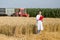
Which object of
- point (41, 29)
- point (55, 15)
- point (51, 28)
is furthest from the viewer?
point (55, 15)

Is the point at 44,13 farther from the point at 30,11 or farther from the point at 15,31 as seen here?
the point at 15,31

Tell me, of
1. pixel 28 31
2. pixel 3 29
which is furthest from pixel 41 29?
pixel 3 29

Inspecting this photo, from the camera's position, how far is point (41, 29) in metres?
11.8

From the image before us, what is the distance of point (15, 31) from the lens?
11.8 m

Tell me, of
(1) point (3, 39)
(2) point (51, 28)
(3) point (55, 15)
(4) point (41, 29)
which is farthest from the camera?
(3) point (55, 15)

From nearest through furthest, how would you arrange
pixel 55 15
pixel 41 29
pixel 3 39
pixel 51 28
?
pixel 3 39 → pixel 41 29 → pixel 51 28 → pixel 55 15

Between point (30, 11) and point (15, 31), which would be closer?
point (15, 31)

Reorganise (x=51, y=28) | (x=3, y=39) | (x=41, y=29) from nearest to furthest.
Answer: (x=3, y=39), (x=41, y=29), (x=51, y=28)

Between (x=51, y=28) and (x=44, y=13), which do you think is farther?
(x=44, y=13)

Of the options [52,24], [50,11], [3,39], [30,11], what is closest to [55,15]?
[50,11]

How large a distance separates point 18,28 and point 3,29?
876mm

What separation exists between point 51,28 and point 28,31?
4.61 feet

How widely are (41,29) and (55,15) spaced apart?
586 inches

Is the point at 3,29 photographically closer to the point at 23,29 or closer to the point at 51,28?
the point at 23,29
